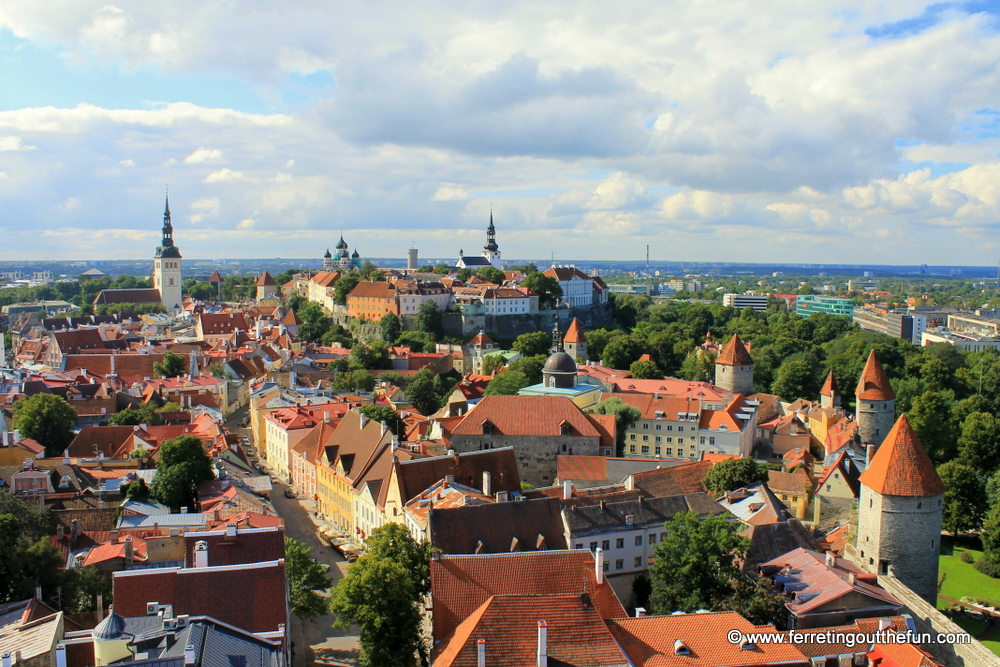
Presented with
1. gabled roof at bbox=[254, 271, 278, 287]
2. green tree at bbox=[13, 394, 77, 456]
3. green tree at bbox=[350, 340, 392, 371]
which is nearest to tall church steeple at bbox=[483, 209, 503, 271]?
gabled roof at bbox=[254, 271, 278, 287]

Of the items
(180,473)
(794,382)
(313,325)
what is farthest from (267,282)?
(180,473)

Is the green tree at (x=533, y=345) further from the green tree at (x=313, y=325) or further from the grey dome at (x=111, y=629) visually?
the grey dome at (x=111, y=629)

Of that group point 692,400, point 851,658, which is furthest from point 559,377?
point 851,658

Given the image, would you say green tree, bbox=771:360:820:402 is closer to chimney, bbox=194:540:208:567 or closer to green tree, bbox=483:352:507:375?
green tree, bbox=483:352:507:375

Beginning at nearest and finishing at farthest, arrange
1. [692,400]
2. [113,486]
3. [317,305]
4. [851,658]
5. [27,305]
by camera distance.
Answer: [851,658] → [113,486] → [692,400] → [317,305] → [27,305]

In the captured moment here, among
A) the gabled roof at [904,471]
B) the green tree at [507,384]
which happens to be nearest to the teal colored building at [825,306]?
the green tree at [507,384]

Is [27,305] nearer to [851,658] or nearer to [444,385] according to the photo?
[444,385]
